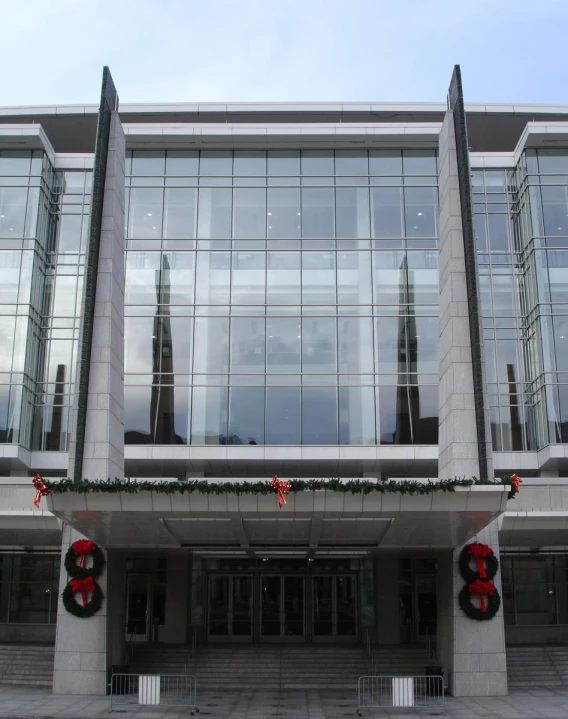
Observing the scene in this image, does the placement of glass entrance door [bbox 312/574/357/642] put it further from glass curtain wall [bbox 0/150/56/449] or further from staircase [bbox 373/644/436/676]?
glass curtain wall [bbox 0/150/56/449]

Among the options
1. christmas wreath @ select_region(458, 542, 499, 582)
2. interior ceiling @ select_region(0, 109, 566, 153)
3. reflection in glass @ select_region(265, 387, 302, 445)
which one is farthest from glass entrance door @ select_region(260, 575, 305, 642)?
interior ceiling @ select_region(0, 109, 566, 153)

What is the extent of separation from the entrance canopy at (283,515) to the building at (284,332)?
5.55 m

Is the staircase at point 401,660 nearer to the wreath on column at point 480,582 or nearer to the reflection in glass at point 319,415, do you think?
the wreath on column at point 480,582

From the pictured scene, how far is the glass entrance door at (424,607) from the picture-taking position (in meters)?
37.9

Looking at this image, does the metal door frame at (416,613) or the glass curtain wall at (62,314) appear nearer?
the metal door frame at (416,613)

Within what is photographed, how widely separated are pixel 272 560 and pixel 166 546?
9.96 meters

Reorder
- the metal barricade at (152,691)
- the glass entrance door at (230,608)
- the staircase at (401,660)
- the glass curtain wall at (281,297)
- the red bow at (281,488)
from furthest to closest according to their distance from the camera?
the glass curtain wall at (281,297), the glass entrance door at (230,608), the staircase at (401,660), the metal barricade at (152,691), the red bow at (281,488)

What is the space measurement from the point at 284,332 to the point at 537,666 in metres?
18.6

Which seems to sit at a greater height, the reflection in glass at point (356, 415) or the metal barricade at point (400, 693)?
the reflection in glass at point (356, 415)

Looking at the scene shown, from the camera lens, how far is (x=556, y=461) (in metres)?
40.0

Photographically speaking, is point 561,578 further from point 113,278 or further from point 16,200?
point 16,200

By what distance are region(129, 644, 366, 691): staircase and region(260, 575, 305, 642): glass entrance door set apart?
385cm

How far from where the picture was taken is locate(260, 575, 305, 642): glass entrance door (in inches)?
1480

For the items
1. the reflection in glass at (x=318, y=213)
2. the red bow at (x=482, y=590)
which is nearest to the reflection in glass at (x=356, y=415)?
the reflection in glass at (x=318, y=213)
